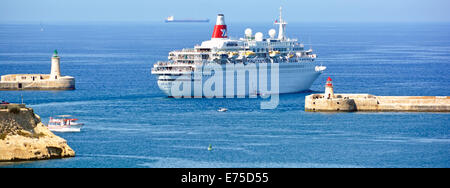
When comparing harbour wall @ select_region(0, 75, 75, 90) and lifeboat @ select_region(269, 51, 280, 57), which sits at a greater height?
lifeboat @ select_region(269, 51, 280, 57)

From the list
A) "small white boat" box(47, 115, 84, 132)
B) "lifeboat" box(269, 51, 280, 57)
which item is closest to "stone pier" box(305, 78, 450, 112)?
"lifeboat" box(269, 51, 280, 57)

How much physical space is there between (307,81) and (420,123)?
26.2m

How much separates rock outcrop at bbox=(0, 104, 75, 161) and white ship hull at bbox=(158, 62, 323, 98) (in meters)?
31.4

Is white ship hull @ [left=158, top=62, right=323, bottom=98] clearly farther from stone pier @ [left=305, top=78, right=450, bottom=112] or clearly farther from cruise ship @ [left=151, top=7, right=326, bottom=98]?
stone pier @ [left=305, top=78, right=450, bottom=112]

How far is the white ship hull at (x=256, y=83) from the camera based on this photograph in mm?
77812

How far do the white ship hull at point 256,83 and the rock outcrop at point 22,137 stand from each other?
31.4 m

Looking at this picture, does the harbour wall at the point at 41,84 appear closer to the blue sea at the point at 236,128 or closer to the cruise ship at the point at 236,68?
the blue sea at the point at 236,128

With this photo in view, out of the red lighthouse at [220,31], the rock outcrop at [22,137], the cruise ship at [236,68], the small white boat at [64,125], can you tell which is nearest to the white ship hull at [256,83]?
the cruise ship at [236,68]

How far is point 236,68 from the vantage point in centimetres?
8300

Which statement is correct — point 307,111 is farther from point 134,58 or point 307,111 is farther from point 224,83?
point 134,58

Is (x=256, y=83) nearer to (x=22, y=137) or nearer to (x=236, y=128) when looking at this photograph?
(x=236, y=128)

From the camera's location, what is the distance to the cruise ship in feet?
257
